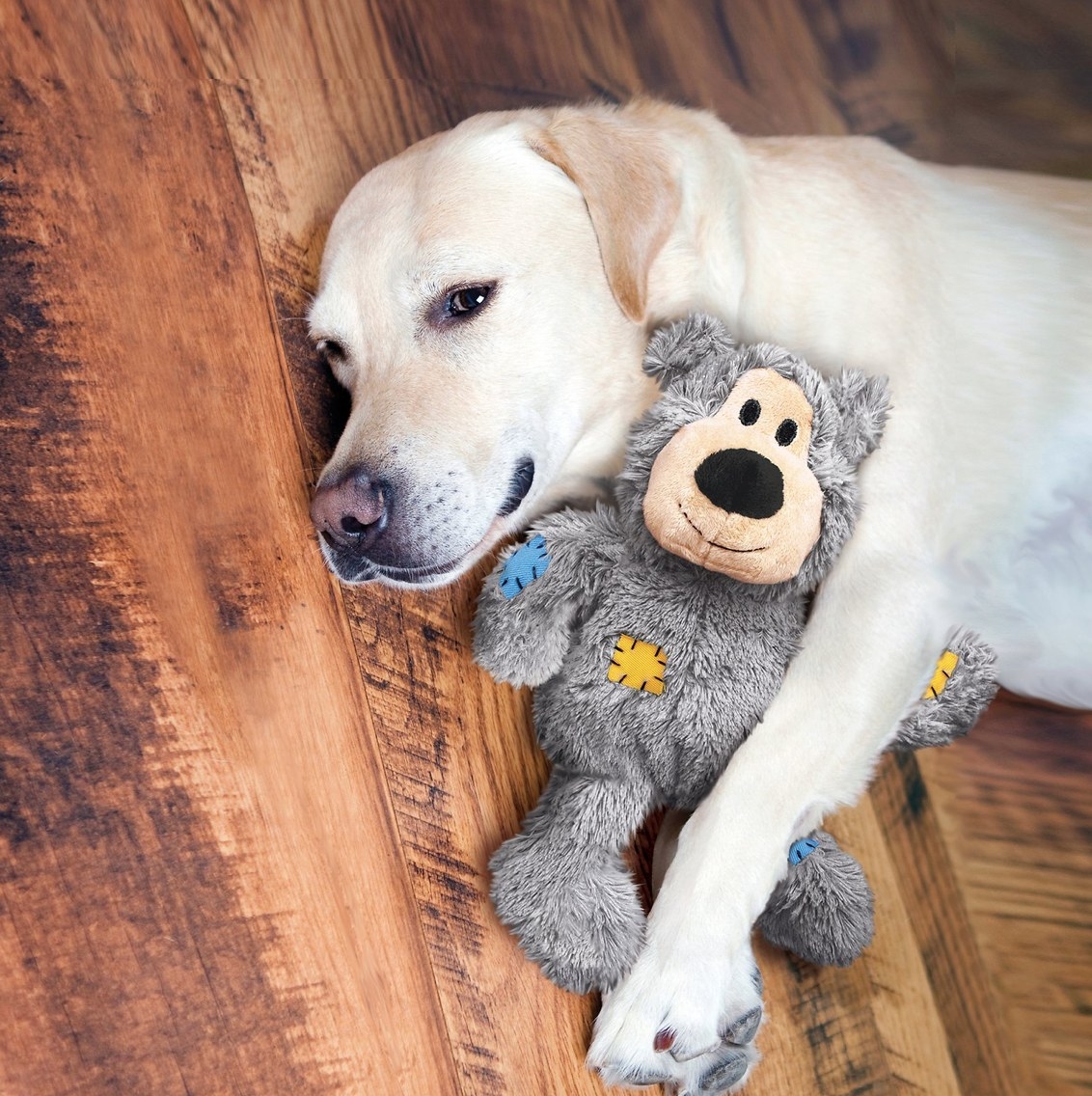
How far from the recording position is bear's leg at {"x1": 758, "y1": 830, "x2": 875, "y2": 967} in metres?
1.30

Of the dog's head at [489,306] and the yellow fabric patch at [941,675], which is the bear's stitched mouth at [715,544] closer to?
the dog's head at [489,306]

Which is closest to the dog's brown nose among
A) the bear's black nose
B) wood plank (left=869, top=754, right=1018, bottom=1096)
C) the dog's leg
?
the bear's black nose

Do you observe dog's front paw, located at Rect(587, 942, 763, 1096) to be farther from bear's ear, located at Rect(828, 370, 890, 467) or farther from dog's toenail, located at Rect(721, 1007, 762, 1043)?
bear's ear, located at Rect(828, 370, 890, 467)

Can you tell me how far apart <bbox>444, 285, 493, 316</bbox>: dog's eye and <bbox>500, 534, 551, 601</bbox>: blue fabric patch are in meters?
0.36

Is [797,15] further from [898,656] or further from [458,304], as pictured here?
[898,656]

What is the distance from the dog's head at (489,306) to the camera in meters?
→ 1.25

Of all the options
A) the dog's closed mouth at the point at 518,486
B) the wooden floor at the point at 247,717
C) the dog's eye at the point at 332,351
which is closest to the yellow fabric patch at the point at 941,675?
the wooden floor at the point at 247,717

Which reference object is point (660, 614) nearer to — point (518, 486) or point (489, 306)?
point (518, 486)

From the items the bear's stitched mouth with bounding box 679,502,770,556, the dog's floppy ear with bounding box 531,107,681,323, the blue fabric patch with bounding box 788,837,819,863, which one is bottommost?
the blue fabric patch with bounding box 788,837,819,863

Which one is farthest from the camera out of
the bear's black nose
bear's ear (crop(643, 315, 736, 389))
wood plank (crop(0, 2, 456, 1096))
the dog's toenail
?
bear's ear (crop(643, 315, 736, 389))

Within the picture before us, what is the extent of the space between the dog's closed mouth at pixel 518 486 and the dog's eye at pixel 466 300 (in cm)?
22

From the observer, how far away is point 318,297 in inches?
53.3

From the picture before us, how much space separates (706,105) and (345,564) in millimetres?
1427

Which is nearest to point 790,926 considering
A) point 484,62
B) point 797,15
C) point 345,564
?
point 345,564
